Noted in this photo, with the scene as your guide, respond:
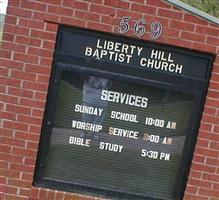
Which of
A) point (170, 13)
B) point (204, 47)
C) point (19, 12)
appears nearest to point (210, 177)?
point (204, 47)

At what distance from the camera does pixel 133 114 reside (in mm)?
5195

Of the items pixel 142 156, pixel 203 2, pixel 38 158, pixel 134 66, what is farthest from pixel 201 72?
pixel 203 2

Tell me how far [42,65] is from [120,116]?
0.88m

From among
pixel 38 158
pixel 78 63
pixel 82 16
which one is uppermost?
pixel 82 16

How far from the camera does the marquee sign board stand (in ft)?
16.7

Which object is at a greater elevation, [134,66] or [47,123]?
[134,66]

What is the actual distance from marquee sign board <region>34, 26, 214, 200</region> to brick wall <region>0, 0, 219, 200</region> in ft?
0.29

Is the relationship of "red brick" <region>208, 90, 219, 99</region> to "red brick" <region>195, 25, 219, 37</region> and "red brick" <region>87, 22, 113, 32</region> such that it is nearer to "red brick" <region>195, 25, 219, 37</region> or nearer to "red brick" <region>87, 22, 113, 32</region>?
"red brick" <region>195, 25, 219, 37</region>

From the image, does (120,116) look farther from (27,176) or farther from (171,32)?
(27,176)

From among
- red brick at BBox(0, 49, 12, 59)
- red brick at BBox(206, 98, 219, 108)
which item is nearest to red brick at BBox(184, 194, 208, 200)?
red brick at BBox(206, 98, 219, 108)

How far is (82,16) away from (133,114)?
1037 mm

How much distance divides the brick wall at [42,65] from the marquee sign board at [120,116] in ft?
0.29

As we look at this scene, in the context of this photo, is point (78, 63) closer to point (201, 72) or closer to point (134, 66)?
point (134, 66)

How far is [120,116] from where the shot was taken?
5.20 meters
